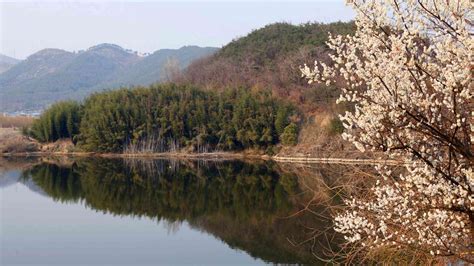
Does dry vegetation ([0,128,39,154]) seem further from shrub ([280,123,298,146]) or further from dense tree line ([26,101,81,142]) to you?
shrub ([280,123,298,146])

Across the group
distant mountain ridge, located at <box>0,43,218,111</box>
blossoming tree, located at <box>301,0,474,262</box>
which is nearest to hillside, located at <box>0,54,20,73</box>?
distant mountain ridge, located at <box>0,43,218,111</box>

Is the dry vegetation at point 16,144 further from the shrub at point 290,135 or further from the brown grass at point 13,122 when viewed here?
the shrub at point 290,135

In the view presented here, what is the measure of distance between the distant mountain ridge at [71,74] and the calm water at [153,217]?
55.3m

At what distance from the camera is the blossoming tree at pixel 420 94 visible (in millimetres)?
2766

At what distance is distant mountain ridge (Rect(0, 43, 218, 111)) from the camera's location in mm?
78438

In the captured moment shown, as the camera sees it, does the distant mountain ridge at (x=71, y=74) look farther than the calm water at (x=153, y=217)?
Yes

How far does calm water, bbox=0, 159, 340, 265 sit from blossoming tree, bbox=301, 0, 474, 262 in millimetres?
6116

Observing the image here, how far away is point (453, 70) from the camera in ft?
8.70

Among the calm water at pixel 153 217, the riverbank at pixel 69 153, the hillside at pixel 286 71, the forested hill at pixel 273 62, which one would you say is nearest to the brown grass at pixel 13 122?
the riverbank at pixel 69 153

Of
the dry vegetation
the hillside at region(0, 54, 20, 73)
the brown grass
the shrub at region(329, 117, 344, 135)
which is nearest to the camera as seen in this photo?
the shrub at region(329, 117, 344, 135)

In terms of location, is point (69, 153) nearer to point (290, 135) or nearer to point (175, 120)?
point (175, 120)

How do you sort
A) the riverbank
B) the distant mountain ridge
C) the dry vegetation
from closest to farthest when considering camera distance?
the riverbank < the dry vegetation < the distant mountain ridge

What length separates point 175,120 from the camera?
26.5m

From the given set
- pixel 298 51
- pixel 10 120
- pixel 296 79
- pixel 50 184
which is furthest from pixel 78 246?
pixel 10 120
